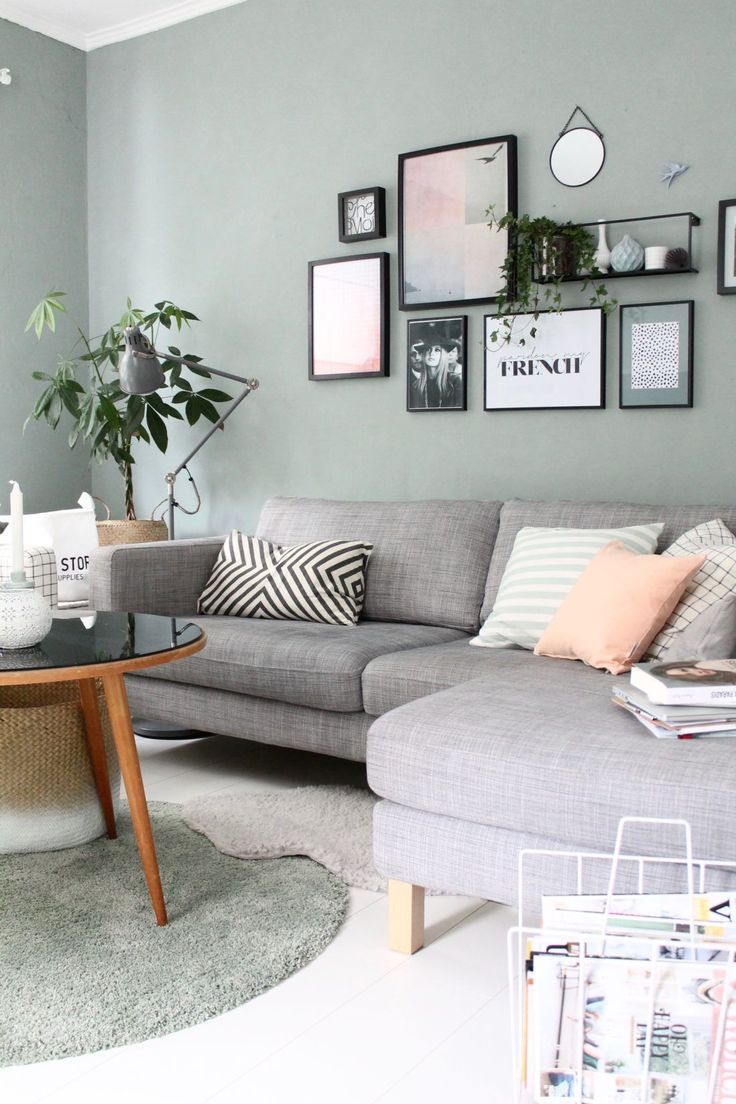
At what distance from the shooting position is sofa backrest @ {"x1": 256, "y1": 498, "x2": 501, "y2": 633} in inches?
125

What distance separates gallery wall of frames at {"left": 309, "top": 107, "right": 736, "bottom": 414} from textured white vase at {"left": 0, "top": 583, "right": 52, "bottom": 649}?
6.10 feet

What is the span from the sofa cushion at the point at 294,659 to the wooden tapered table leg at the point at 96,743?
50cm

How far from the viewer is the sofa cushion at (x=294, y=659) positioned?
108 inches

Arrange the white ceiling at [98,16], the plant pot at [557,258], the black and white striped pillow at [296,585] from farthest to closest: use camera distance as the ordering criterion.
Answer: the white ceiling at [98,16]
the plant pot at [557,258]
the black and white striped pillow at [296,585]

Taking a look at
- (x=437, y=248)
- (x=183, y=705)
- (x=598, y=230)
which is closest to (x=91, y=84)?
(x=437, y=248)

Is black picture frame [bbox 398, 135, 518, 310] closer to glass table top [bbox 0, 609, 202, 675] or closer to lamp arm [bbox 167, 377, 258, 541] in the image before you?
lamp arm [bbox 167, 377, 258, 541]

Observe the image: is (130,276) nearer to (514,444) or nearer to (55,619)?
(514,444)

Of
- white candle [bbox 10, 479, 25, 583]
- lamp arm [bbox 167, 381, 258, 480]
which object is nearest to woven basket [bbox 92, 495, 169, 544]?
lamp arm [bbox 167, 381, 258, 480]

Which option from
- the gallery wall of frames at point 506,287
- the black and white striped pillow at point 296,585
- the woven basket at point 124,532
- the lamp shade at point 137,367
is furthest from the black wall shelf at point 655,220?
the woven basket at point 124,532

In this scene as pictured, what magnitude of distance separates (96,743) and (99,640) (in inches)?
12.6

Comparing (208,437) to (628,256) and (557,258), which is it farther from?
(628,256)

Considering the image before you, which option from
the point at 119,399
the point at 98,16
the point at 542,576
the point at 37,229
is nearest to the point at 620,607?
the point at 542,576

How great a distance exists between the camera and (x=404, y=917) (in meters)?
1.99

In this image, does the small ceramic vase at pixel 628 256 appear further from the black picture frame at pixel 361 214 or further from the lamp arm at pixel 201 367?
the lamp arm at pixel 201 367
